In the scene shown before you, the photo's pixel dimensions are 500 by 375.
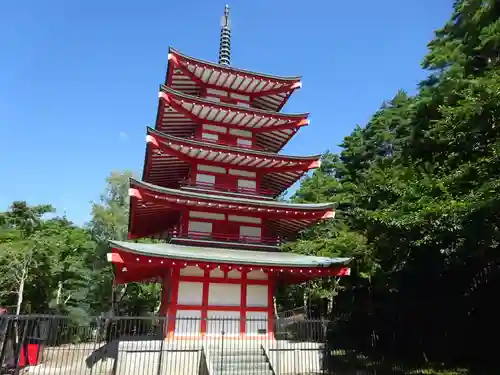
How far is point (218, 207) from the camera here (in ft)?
54.7

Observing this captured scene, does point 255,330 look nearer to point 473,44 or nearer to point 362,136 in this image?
point 473,44

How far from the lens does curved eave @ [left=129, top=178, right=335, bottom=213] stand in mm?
15352

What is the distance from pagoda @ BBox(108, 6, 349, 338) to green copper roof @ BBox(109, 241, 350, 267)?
0.15 ft

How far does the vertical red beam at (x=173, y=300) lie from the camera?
14641 mm

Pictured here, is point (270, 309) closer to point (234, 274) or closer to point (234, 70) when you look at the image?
point (234, 274)

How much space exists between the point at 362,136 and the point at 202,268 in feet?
123

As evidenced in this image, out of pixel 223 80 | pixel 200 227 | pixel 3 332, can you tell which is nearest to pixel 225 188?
pixel 200 227

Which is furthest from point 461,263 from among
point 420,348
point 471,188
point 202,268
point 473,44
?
point 473,44

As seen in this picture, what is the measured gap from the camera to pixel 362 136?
1869 inches

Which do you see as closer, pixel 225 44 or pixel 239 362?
pixel 239 362

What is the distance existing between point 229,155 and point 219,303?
6781 millimetres

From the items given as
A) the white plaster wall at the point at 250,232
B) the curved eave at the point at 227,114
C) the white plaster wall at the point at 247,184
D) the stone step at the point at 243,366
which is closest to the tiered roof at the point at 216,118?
the curved eave at the point at 227,114

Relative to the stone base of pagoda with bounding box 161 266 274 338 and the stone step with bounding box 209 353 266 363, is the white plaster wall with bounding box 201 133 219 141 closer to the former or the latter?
the stone base of pagoda with bounding box 161 266 274 338

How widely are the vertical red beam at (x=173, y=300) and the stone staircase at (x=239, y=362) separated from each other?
6.13ft
